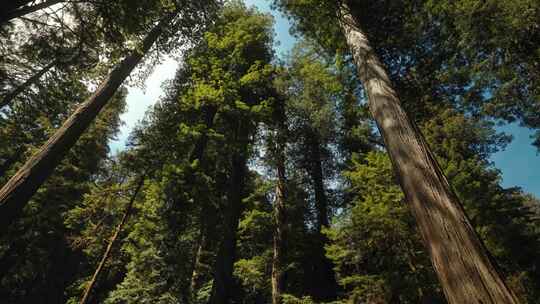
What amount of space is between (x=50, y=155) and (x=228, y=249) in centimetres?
586

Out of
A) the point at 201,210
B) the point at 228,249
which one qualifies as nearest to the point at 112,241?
the point at 201,210

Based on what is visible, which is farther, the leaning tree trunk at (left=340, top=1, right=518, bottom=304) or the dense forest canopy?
the dense forest canopy

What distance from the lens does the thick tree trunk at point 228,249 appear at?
8.44 meters

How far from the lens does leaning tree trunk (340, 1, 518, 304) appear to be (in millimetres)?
1482

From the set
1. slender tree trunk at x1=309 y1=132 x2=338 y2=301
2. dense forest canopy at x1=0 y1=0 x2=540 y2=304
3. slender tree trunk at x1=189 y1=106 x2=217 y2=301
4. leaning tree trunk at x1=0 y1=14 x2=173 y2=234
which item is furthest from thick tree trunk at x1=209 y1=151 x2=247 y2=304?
leaning tree trunk at x1=0 y1=14 x2=173 y2=234

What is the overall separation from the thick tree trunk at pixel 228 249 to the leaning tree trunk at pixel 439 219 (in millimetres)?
7642

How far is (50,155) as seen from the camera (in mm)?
5500

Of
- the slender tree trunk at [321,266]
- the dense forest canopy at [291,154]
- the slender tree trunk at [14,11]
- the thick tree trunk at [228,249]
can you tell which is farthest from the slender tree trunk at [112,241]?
the slender tree trunk at [321,266]

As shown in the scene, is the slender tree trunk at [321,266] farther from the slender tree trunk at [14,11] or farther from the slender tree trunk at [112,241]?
the slender tree trunk at [14,11]

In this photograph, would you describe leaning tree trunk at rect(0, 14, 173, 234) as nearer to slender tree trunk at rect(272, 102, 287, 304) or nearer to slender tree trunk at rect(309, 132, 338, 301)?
slender tree trunk at rect(272, 102, 287, 304)

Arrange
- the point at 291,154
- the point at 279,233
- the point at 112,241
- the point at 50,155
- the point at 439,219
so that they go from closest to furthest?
1. the point at 439,219
2. the point at 50,155
3. the point at 112,241
4. the point at 279,233
5. the point at 291,154

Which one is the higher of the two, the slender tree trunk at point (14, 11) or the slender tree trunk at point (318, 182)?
the slender tree trunk at point (318, 182)

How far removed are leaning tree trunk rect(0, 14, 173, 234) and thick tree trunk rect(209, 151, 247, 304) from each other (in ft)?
18.0

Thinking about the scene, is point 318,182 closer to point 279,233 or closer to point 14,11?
point 279,233
